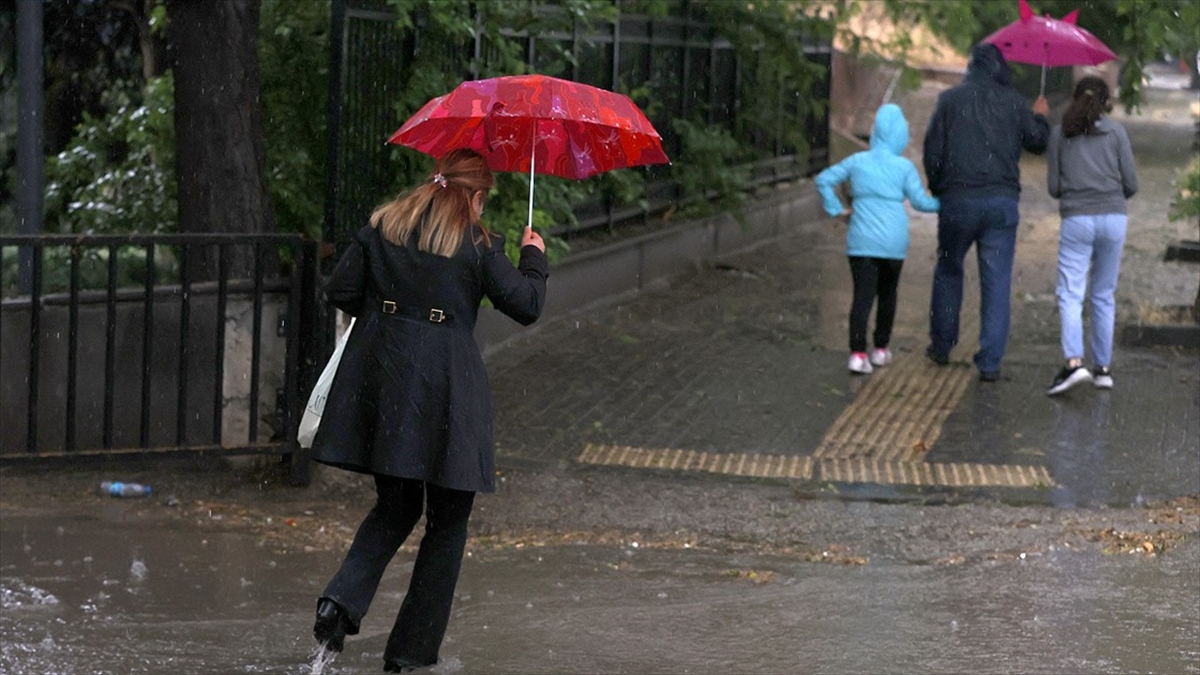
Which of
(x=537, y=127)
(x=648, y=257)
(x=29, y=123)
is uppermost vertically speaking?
(x=537, y=127)

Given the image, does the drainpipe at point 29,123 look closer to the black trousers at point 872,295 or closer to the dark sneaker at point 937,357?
the black trousers at point 872,295

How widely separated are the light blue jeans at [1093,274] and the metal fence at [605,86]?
9.84 feet

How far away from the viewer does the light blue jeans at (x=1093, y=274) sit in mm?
9539

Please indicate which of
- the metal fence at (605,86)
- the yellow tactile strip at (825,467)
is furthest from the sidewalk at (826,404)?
the metal fence at (605,86)

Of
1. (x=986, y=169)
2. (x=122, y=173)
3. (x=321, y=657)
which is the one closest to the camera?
(x=321, y=657)

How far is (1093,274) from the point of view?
32.0 feet

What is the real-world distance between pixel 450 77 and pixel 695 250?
6.41 metres

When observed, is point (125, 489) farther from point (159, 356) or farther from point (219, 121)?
point (219, 121)

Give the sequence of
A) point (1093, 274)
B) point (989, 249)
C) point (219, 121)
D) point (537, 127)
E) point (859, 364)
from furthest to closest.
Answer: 1. point (859, 364)
2. point (989, 249)
3. point (1093, 274)
4. point (219, 121)
5. point (537, 127)

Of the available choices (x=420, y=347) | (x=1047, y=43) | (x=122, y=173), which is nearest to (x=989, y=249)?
(x=1047, y=43)

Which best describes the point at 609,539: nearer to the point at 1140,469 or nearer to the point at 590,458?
the point at 590,458

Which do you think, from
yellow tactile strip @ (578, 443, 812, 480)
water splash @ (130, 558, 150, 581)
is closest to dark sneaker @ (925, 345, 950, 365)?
yellow tactile strip @ (578, 443, 812, 480)

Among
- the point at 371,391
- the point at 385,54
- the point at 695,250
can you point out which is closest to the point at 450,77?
the point at 385,54

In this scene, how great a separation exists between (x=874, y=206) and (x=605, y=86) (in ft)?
10.1
